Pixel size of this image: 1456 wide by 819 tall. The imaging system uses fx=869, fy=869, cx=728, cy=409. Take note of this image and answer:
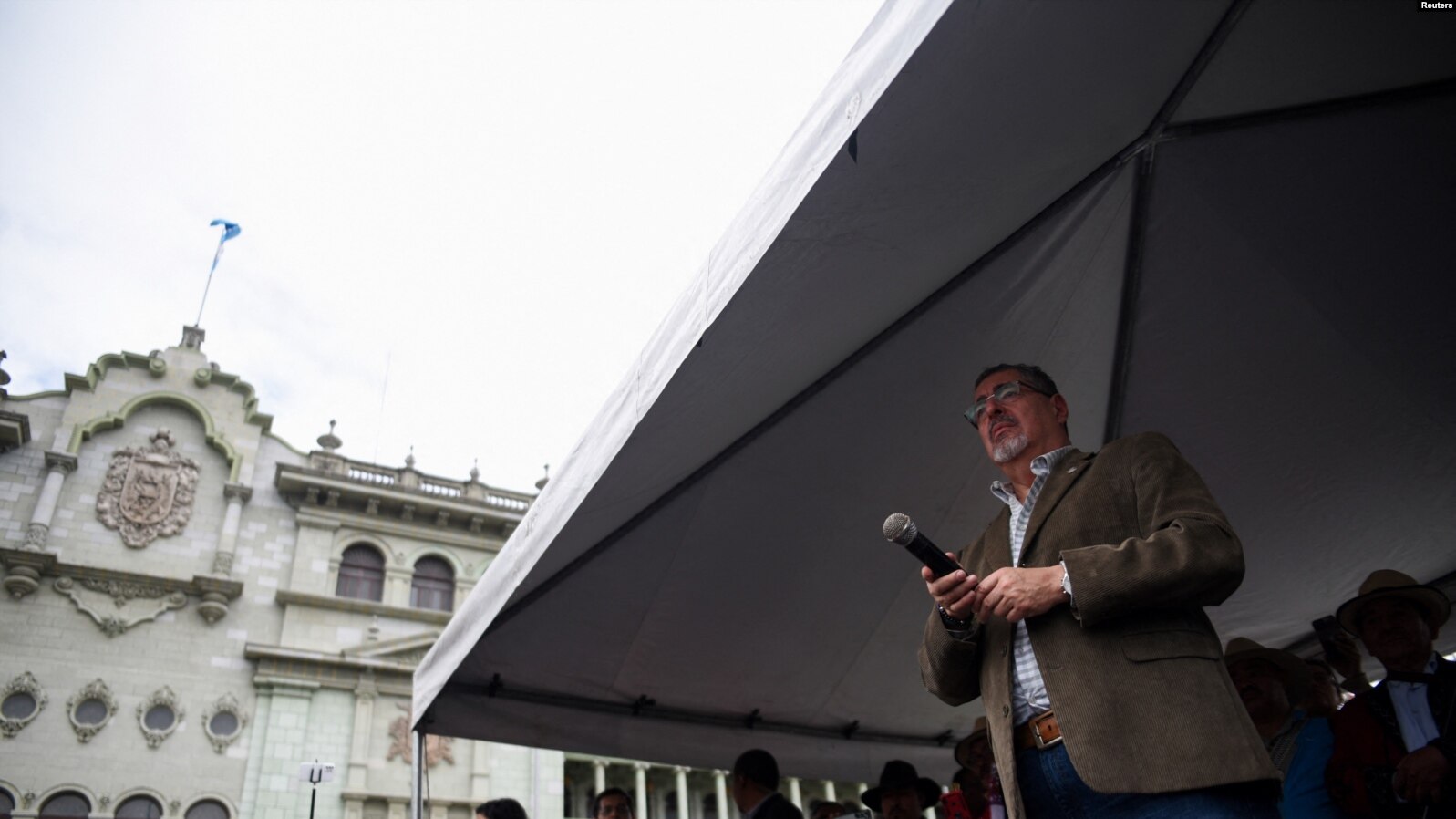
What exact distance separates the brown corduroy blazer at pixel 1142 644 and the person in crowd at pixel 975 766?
3.35 meters

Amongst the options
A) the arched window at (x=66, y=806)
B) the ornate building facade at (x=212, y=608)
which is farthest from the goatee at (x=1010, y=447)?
the arched window at (x=66, y=806)

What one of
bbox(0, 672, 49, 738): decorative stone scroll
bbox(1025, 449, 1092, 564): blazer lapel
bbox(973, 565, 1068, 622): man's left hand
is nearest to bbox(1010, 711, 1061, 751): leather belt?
bbox(973, 565, 1068, 622): man's left hand

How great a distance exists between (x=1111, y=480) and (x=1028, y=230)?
144 cm

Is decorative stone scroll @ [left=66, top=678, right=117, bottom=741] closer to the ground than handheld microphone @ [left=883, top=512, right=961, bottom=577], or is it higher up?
higher up

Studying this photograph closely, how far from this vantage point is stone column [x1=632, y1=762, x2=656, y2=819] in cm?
2536

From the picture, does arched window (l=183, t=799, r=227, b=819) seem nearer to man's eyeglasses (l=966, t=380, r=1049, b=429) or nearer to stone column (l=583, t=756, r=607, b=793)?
stone column (l=583, t=756, r=607, b=793)

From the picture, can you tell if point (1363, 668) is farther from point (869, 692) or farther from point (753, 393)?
point (753, 393)

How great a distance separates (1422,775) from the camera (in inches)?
94.2

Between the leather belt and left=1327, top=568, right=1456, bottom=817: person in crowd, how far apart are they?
1461 mm

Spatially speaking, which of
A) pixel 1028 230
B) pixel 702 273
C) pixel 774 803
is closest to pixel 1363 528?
pixel 1028 230

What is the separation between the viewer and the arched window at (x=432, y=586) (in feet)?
75.0

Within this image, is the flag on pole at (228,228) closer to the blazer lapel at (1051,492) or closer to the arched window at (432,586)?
the arched window at (432,586)

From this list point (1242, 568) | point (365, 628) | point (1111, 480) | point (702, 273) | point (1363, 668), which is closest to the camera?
point (1242, 568)

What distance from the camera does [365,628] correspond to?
21.6 meters
